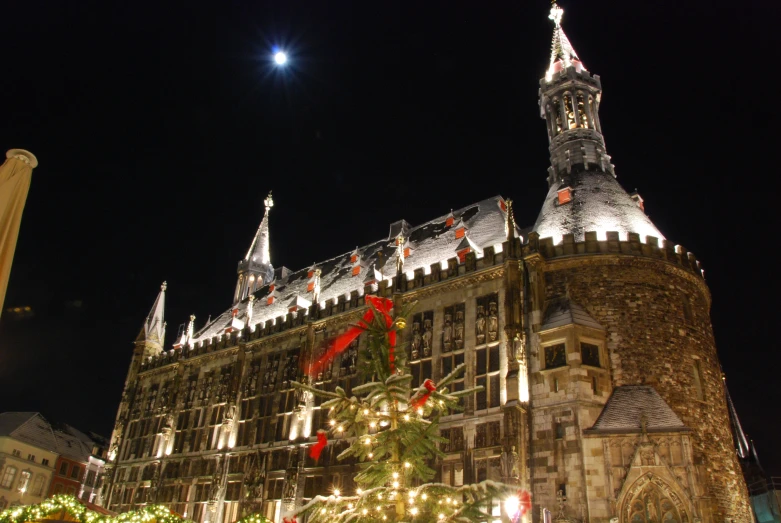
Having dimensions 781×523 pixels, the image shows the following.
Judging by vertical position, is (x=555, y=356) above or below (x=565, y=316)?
below

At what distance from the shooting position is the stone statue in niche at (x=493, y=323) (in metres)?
22.0

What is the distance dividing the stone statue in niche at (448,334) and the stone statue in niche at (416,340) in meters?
1.12

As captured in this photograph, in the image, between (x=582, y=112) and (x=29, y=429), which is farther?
(x=29, y=429)

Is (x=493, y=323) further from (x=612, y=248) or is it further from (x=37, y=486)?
(x=37, y=486)

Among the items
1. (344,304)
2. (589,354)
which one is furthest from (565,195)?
(344,304)

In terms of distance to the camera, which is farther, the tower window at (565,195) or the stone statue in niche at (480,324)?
the tower window at (565,195)

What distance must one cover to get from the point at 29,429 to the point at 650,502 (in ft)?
149

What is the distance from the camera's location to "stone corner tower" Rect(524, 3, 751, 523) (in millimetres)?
16875

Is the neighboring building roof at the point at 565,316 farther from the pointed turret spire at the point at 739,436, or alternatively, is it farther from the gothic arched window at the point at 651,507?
the pointed turret spire at the point at 739,436

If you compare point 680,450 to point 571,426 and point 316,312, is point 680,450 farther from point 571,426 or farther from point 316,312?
point 316,312

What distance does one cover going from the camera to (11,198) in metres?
6.02

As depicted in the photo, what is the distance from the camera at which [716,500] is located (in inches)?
706

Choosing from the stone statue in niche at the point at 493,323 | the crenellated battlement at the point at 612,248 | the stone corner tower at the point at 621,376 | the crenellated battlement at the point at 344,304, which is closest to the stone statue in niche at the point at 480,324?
the stone statue in niche at the point at 493,323

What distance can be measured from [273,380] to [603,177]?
18817 millimetres
